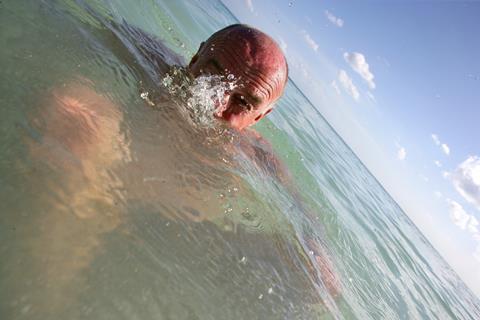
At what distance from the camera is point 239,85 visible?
118 inches

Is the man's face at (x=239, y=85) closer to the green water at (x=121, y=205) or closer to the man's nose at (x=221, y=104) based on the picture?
the man's nose at (x=221, y=104)

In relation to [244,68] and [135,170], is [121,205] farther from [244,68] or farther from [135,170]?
[244,68]

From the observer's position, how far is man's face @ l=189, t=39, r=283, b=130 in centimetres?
298

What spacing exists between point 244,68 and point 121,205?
5.51 feet

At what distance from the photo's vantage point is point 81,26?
3129 mm

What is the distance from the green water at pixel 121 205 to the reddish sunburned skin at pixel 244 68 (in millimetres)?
Result: 279

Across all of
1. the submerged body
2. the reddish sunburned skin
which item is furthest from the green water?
the reddish sunburned skin

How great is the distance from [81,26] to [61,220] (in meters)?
2.28

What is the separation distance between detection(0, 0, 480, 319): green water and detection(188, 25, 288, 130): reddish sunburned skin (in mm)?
279

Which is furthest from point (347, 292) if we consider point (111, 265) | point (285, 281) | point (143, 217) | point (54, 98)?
point (54, 98)

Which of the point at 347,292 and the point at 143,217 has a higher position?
the point at 143,217

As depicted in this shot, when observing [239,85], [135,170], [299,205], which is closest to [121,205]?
[135,170]

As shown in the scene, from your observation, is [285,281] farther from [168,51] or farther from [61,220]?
[168,51]

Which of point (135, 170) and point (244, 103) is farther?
point (244, 103)
